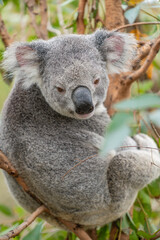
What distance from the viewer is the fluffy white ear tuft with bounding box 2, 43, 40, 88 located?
2.74m

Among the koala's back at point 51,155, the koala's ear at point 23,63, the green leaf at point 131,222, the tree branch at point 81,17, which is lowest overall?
the green leaf at point 131,222

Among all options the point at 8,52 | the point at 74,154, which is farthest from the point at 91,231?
the point at 8,52

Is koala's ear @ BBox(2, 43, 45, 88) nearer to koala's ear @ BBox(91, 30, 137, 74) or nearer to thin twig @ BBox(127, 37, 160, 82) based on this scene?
koala's ear @ BBox(91, 30, 137, 74)

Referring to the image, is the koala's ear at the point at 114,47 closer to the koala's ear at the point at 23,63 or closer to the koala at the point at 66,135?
the koala at the point at 66,135

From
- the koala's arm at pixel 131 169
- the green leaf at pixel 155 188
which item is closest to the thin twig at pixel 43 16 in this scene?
the koala's arm at pixel 131 169

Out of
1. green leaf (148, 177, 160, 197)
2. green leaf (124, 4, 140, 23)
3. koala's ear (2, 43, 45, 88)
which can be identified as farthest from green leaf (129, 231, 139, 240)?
green leaf (124, 4, 140, 23)

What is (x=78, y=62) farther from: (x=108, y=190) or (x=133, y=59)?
(x=108, y=190)

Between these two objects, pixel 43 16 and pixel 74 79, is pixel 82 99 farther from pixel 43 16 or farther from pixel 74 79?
pixel 43 16

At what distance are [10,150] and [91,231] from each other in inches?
49.3

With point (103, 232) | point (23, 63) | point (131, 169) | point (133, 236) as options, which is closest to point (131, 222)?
point (133, 236)

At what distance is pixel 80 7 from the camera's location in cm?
364

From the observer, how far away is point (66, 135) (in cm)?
293

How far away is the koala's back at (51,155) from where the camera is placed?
2.68m

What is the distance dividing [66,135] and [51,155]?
287 millimetres
